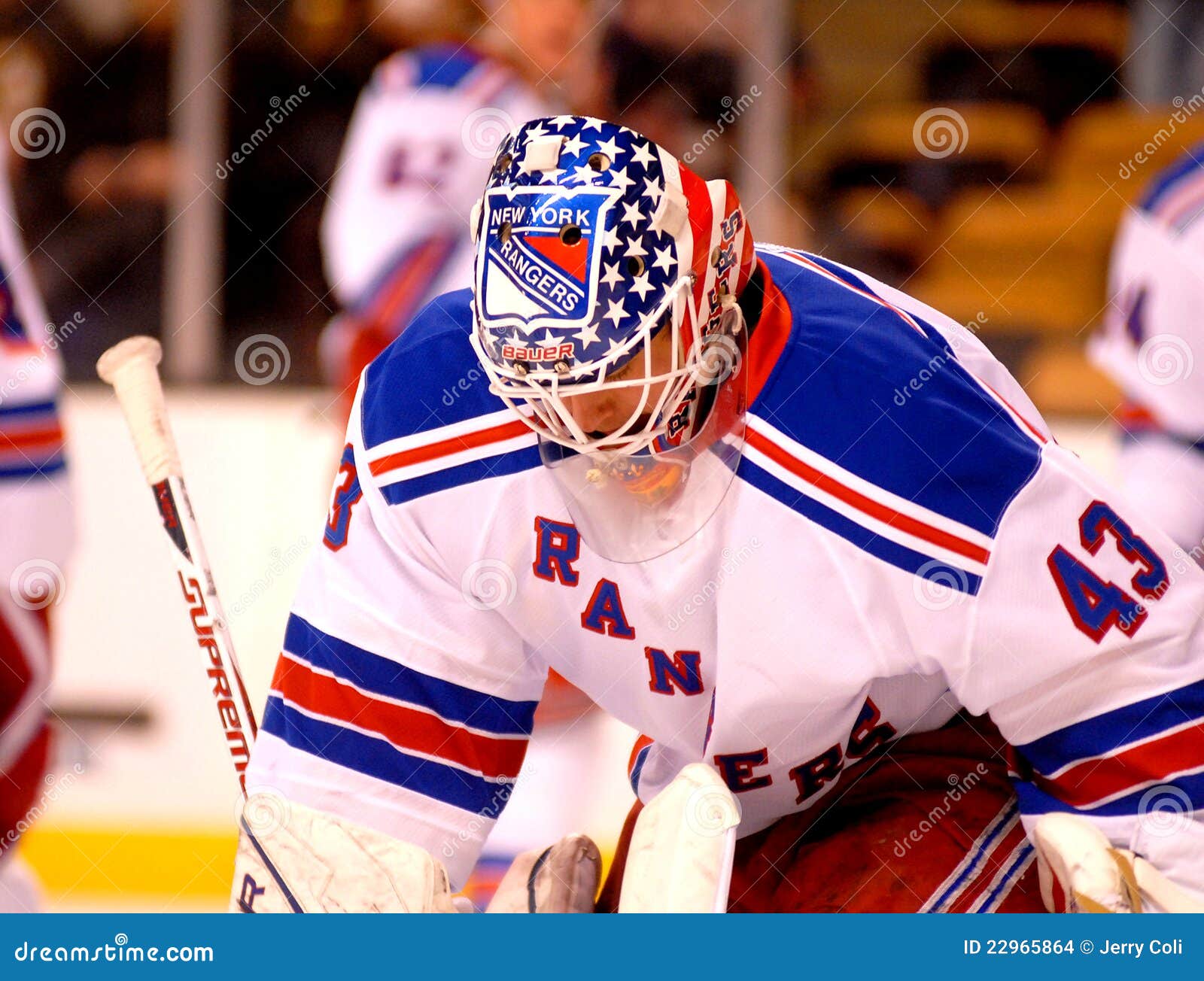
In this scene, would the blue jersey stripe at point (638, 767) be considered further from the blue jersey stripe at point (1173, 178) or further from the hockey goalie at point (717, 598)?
the blue jersey stripe at point (1173, 178)

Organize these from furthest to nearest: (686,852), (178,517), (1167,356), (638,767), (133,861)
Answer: (133,861) → (1167,356) → (638,767) → (178,517) → (686,852)

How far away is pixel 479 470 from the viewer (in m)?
1.83

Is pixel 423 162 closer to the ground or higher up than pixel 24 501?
higher up

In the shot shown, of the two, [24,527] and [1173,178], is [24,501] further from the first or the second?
[1173,178]

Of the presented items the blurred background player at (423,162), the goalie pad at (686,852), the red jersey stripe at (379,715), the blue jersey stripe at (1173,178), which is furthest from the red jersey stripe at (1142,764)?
the blurred background player at (423,162)

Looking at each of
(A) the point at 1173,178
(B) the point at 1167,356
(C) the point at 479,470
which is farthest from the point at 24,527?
(A) the point at 1173,178

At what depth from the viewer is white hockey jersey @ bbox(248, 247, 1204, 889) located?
1688 mm

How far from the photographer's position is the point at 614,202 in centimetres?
160

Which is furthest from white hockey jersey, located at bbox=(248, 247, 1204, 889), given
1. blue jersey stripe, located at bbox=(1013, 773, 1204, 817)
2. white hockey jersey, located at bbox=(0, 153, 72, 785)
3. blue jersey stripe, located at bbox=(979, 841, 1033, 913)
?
white hockey jersey, located at bbox=(0, 153, 72, 785)

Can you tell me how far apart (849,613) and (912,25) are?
4204 mm

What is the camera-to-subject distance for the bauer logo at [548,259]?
1579 millimetres

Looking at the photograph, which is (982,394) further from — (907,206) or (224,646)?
(907,206)

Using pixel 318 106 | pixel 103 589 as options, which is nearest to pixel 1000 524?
pixel 103 589

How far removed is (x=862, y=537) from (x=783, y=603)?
0.34 ft
